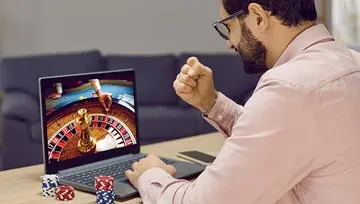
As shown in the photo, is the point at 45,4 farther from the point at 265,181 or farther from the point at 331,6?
the point at 265,181

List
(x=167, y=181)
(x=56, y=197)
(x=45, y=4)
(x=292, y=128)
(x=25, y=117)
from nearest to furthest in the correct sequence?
(x=292, y=128), (x=167, y=181), (x=56, y=197), (x=25, y=117), (x=45, y=4)


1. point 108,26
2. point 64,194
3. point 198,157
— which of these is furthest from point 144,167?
point 108,26

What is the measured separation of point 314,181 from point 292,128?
157 mm

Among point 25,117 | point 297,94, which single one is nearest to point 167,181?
point 297,94

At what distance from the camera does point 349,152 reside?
135cm

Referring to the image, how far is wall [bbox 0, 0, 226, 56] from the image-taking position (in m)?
5.04

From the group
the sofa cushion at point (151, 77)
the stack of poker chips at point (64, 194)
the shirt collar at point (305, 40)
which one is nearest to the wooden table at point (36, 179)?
the stack of poker chips at point (64, 194)

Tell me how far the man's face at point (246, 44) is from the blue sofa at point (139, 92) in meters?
2.79

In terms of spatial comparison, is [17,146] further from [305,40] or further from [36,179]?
[305,40]

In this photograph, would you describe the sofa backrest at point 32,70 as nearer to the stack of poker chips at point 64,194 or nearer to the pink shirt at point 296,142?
the stack of poker chips at point 64,194

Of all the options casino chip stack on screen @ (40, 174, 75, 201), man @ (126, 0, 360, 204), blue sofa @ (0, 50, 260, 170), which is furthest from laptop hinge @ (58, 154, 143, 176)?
blue sofa @ (0, 50, 260, 170)

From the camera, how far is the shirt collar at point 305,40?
1.43m

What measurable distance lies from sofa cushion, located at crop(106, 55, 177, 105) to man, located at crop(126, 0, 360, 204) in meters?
3.36

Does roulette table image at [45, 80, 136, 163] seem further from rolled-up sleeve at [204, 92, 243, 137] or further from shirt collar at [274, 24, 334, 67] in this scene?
shirt collar at [274, 24, 334, 67]
